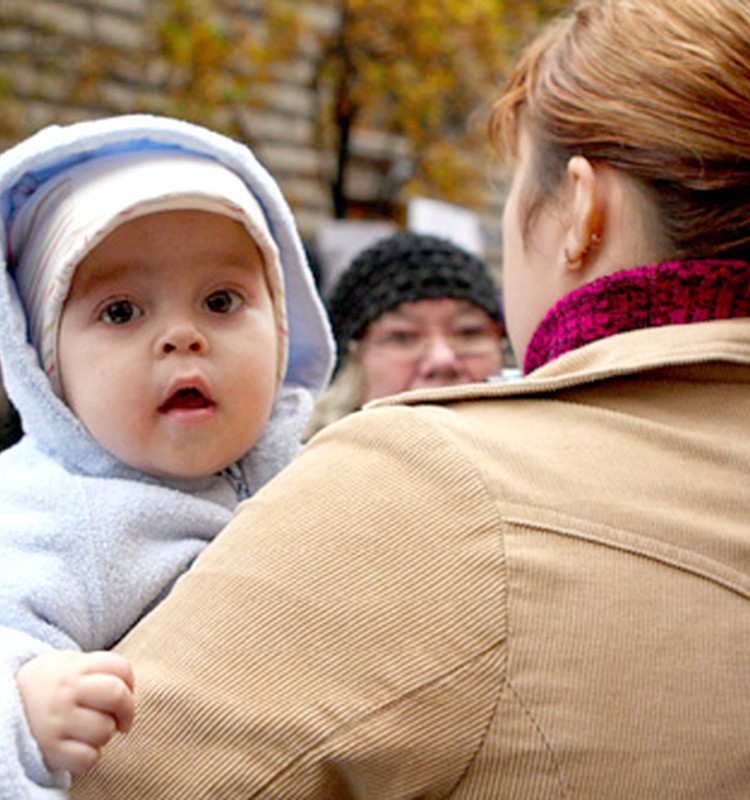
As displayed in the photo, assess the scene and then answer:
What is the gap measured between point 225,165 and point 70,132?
24cm

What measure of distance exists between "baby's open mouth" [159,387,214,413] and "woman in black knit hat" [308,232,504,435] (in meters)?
2.44

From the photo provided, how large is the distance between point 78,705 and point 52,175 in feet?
3.09

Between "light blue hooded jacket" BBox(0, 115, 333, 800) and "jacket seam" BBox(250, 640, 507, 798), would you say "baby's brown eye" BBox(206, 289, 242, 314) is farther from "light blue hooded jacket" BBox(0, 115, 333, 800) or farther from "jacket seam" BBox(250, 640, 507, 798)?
"jacket seam" BBox(250, 640, 507, 798)

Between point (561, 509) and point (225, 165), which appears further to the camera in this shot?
point (225, 165)

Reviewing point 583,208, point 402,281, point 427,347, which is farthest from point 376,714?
point 402,281

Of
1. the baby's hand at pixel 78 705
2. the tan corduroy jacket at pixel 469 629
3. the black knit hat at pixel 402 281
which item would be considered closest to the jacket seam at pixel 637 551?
the tan corduroy jacket at pixel 469 629

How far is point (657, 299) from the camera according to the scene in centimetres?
168

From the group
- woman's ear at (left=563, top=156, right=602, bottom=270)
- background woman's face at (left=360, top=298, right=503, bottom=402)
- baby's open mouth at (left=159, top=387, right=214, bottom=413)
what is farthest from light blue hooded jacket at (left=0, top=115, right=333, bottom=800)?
background woman's face at (left=360, top=298, right=503, bottom=402)

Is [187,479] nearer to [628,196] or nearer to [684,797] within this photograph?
[628,196]

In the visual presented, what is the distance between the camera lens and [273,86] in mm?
9469

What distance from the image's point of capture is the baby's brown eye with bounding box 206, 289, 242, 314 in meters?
2.01

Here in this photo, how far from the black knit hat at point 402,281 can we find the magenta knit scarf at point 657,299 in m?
2.77

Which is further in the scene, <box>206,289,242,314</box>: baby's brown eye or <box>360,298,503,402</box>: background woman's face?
<box>360,298,503,402</box>: background woman's face

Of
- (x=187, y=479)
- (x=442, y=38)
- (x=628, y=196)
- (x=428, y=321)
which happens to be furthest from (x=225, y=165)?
(x=442, y=38)
